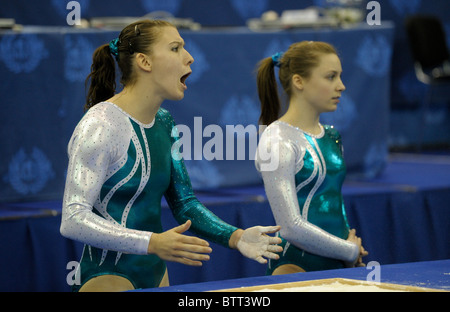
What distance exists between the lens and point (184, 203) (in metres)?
2.27

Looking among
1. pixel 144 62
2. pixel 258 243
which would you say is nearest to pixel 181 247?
pixel 258 243

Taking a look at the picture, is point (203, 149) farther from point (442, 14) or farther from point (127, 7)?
point (442, 14)

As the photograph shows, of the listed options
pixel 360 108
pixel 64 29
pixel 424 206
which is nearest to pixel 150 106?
pixel 64 29

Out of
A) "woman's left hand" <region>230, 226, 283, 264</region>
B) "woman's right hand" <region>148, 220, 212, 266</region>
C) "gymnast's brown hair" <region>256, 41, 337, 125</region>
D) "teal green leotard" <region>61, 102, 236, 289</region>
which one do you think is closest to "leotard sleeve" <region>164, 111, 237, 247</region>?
"teal green leotard" <region>61, 102, 236, 289</region>

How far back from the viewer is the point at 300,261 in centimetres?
258

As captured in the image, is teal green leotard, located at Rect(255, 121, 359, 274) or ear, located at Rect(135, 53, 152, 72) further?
teal green leotard, located at Rect(255, 121, 359, 274)

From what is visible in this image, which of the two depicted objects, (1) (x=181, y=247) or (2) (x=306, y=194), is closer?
(1) (x=181, y=247)

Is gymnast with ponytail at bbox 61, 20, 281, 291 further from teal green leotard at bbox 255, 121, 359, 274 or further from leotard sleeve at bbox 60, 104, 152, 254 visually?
teal green leotard at bbox 255, 121, 359, 274

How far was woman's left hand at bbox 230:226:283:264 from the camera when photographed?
192cm

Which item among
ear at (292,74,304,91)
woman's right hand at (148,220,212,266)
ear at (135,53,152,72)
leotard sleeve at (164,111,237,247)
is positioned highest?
ear at (292,74,304,91)

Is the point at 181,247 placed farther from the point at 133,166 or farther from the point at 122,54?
the point at 122,54

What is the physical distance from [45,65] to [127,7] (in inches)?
74.3

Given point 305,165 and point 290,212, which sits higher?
point 305,165

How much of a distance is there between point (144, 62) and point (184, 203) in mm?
447
